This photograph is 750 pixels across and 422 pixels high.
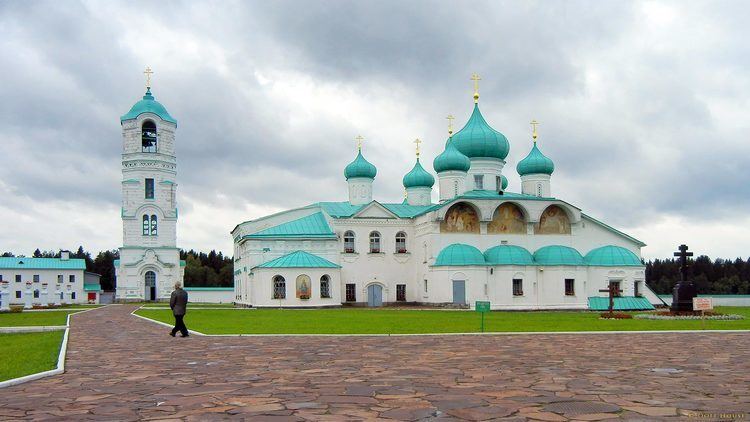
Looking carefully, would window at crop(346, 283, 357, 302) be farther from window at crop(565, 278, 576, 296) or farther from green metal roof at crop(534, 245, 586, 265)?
window at crop(565, 278, 576, 296)

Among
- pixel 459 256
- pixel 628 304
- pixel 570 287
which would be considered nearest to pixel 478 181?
pixel 459 256

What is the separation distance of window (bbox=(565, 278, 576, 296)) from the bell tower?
97.5 feet

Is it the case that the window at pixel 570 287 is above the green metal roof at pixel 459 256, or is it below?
below

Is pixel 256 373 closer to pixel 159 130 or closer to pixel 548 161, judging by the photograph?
pixel 548 161

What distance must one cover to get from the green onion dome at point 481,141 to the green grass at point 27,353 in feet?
104

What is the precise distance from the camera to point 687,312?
27.8 meters

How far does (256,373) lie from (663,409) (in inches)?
221

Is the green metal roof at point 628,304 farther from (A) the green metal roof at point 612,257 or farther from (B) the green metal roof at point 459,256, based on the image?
(B) the green metal roof at point 459,256

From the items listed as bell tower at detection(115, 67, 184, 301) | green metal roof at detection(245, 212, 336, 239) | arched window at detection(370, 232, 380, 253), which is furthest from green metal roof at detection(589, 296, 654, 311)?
bell tower at detection(115, 67, 184, 301)

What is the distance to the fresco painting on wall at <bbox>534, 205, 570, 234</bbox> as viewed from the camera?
4547 cm

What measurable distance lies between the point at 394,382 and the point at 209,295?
58.2 meters

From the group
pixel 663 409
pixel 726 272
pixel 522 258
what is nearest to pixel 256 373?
pixel 663 409

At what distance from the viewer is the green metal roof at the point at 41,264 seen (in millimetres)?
71512

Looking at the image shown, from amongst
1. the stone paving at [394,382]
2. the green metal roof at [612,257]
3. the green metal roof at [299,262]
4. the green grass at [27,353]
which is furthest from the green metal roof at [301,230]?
the stone paving at [394,382]
